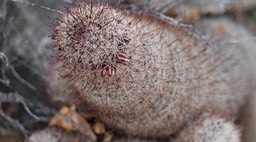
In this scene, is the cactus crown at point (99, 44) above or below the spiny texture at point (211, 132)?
above

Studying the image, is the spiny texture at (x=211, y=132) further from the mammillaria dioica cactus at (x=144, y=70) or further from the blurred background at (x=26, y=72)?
the blurred background at (x=26, y=72)

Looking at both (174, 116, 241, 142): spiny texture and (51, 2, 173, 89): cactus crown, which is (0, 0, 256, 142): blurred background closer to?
(174, 116, 241, 142): spiny texture

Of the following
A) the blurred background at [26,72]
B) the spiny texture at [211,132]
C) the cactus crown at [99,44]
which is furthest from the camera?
the blurred background at [26,72]

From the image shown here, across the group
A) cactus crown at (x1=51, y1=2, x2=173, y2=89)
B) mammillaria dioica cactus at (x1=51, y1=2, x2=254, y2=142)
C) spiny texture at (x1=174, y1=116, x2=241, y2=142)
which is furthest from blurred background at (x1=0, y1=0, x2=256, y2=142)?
cactus crown at (x1=51, y1=2, x2=173, y2=89)

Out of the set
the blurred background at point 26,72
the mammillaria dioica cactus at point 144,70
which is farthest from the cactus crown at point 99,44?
the blurred background at point 26,72

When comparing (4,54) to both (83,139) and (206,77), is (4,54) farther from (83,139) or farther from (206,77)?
(206,77)

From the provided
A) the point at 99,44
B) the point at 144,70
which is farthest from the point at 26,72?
the point at 99,44

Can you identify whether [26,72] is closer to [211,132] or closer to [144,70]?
[144,70]

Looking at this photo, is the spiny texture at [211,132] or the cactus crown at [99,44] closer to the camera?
the cactus crown at [99,44]

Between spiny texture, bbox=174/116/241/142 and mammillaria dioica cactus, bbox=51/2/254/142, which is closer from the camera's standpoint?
mammillaria dioica cactus, bbox=51/2/254/142
